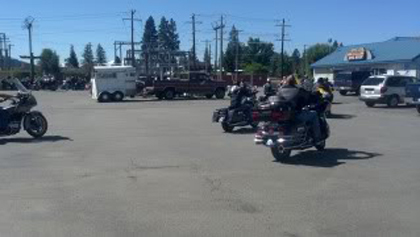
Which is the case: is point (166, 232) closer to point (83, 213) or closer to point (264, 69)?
point (83, 213)

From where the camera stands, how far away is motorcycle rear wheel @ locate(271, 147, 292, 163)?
11867 millimetres

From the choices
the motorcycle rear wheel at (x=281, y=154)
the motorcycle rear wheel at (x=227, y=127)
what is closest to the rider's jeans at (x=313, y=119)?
the motorcycle rear wheel at (x=281, y=154)

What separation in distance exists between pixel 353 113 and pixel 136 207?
65.7ft

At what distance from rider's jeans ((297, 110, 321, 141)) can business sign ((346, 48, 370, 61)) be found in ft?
169

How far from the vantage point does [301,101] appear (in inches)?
482

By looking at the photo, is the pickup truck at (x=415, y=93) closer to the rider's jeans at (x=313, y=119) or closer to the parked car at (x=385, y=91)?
the parked car at (x=385, y=91)

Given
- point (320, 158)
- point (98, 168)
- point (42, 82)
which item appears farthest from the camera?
point (42, 82)

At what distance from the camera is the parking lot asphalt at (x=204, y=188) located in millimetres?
7008

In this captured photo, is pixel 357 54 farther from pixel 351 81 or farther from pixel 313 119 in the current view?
pixel 313 119

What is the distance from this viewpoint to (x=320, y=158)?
482 inches

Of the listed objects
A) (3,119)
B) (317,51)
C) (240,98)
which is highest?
(317,51)

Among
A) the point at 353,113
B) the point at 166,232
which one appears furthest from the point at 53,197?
the point at 353,113

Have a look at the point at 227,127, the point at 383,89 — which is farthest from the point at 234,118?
the point at 383,89

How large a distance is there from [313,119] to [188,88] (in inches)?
1276
